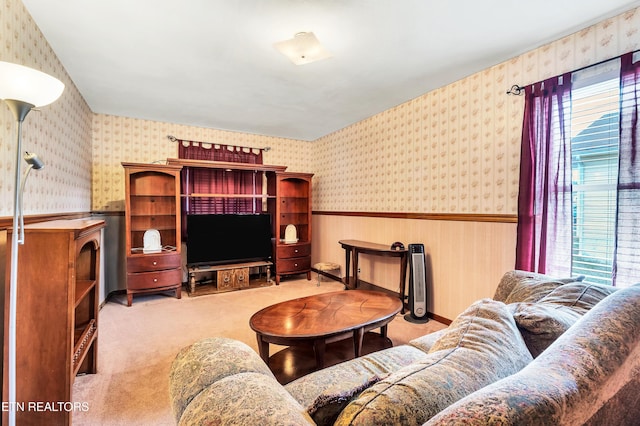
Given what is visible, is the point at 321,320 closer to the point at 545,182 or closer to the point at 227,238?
the point at 545,182

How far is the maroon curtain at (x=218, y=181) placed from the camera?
14.7 ft

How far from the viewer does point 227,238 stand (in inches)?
174

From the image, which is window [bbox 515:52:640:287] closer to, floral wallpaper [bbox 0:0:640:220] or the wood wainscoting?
floral wallpaper [bbox 0:0:640:220]

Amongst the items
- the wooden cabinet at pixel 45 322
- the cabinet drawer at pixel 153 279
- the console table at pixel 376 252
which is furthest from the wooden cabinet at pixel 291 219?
the wooden cabinet at pixel 45 322

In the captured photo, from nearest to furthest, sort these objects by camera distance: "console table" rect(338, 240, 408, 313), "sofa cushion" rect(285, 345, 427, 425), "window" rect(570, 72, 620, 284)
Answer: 1. "sofa cushion" rect(285, 345, 427, 425)
2. "window" rect(570, 72, 620, 284)
3. "console table" rect(338, 240, 408, 313)

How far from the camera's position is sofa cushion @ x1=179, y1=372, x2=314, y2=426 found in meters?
0.67

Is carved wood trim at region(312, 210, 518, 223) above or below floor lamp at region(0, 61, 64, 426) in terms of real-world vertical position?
below

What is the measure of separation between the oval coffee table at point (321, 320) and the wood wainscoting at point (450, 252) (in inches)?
35.4

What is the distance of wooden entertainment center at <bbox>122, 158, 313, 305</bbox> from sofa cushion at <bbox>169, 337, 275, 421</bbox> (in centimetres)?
Answer: 310

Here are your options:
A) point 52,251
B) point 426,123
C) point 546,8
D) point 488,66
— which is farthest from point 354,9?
point 52,251

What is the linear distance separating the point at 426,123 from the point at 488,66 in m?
0.78

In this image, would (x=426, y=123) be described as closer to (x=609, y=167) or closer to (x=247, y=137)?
(x=609, y=167)

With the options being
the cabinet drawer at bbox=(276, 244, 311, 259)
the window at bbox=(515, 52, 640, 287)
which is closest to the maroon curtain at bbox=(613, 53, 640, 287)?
the window at bbox=(515, 52, 640, 287)

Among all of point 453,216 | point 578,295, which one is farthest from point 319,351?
point 453,216
